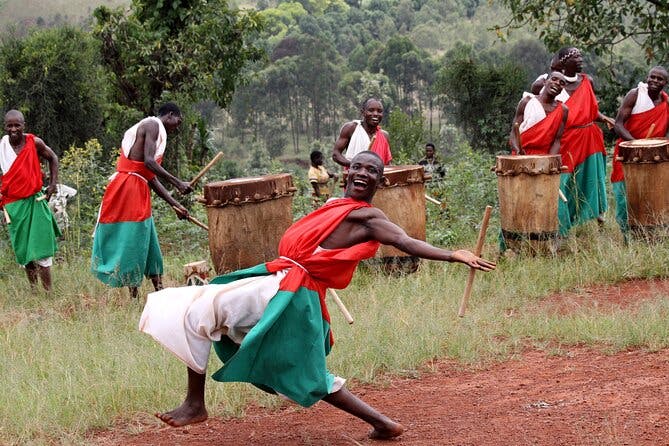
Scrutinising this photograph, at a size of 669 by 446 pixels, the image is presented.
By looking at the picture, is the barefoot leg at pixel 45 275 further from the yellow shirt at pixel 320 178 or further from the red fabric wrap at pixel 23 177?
the yellow shirt at pixel 320 178

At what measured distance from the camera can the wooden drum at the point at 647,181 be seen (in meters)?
8.17

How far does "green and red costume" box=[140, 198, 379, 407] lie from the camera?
13.8 feet

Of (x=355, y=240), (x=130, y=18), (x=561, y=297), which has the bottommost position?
(x=561, y=297)

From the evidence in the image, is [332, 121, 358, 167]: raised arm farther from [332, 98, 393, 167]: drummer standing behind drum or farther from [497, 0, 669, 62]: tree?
[497, 0, 669, 62]: tree

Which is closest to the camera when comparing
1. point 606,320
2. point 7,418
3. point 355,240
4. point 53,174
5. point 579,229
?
point 355,240

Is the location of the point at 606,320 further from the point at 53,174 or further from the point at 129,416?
the point at 53,174

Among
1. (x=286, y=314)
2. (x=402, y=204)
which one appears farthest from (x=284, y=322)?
(x=402, y=204)

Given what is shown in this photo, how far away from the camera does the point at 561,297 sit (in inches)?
291

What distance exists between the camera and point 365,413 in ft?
14.3

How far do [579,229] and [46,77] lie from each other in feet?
35.2

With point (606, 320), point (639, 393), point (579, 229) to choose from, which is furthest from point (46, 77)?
point (639, 393)

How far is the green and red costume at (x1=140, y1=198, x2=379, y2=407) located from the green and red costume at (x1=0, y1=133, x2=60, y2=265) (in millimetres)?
4237

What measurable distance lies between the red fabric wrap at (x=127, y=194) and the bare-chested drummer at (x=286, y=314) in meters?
3.45

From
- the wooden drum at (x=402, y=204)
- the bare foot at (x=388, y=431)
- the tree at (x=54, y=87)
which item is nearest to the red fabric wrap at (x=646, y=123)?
the wooden drum at (x=402, y=204)
